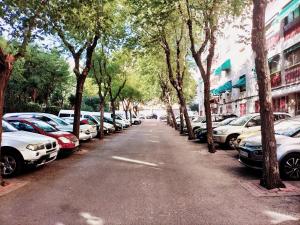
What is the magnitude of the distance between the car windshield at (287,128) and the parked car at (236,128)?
483cm

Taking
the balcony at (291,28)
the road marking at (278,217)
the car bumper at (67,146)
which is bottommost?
the road marking at (278,217)

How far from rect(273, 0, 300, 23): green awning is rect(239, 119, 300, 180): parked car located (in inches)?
559

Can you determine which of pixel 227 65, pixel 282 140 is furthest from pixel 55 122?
pixel 227 65

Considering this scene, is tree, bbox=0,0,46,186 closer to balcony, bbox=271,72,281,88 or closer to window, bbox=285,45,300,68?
window, bbox=285,45,300,68

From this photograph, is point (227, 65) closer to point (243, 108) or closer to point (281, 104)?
point (243, 108)

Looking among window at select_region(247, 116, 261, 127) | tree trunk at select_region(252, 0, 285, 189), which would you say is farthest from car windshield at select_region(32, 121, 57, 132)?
tree trunk at select_region(252, 0, 285, 189)

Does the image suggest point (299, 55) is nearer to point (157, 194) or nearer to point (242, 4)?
point (242, 4)

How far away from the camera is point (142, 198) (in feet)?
24.5

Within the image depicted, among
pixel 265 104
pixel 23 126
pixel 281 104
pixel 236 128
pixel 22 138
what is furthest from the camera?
pixel 281 104

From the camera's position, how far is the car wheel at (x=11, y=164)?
10188mm

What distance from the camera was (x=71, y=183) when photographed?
9195mm

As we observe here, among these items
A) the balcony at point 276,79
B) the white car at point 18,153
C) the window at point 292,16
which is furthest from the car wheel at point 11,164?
the balcony at point 276,79

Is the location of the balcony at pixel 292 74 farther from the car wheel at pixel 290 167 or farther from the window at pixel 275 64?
the car wheel at pixel 290 167

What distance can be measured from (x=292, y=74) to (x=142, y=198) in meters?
19.7
